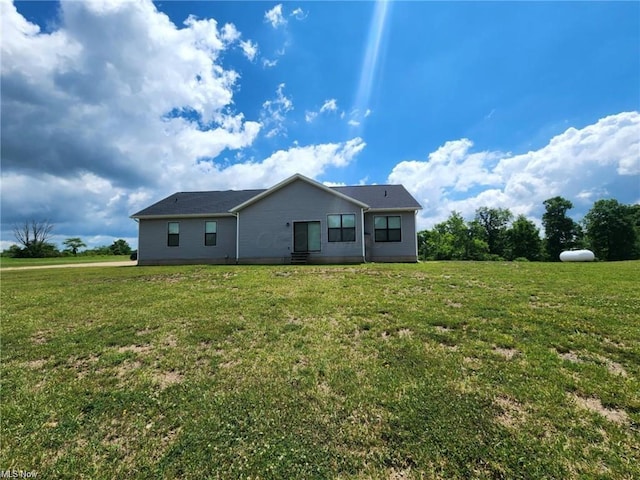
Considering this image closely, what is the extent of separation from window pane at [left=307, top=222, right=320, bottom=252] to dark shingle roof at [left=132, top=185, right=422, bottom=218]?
3491mm

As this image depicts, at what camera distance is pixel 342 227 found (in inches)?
609

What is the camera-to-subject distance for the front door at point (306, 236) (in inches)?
616

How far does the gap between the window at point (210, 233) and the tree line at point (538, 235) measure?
29.6m

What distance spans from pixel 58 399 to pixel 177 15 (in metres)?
12.5

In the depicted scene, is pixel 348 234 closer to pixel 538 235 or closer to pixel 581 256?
pixel 581 256

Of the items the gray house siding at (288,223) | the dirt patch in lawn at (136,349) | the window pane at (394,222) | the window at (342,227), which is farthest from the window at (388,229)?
the dirt patch in lawn at (136,349)

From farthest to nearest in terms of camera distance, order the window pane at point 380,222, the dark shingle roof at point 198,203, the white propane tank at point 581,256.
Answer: the white propane tank at point 581,256 → the dark shingle roof at point 198,203 → the window pane at point 380,222

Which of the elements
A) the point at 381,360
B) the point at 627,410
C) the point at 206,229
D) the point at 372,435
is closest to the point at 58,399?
the point at 372,435

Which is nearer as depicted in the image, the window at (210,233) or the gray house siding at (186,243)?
the gray house siding at (186,243)

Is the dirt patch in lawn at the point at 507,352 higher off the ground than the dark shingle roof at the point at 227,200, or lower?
lower

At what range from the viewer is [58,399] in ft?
11.1

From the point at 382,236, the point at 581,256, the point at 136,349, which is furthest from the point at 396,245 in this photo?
the point at 581,256

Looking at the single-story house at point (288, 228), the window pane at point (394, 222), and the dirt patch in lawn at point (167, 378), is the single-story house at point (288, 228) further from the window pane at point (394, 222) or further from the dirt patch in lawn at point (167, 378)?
the dirt patch in lawn at point (167, 378)

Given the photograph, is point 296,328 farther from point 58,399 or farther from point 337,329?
point 58,399
